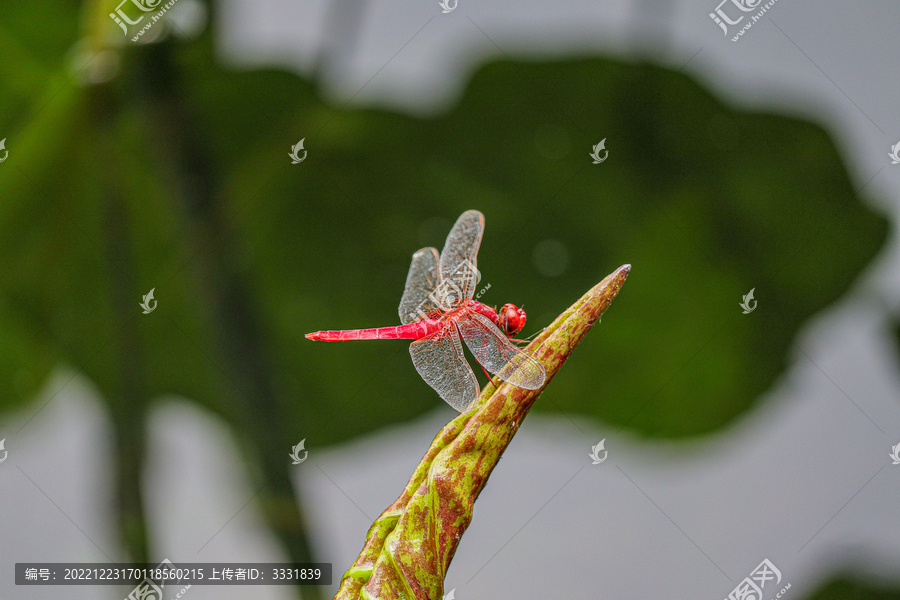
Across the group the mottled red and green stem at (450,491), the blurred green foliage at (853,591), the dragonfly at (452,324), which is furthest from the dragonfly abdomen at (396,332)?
the blurred green foliage at (853,591)

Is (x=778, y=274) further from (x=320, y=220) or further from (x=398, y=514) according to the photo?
(x=398, y=514)

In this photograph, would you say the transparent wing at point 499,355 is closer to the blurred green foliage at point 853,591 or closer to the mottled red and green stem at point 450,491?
the mottled red and green stem at point 450,491

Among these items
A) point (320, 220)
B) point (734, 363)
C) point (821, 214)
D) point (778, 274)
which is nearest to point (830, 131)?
point (821, 214)

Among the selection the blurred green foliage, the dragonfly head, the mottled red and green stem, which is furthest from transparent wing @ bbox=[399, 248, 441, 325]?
the blurred green foliage

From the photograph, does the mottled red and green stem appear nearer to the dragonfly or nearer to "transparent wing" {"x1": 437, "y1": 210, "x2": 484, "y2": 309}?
the dragonfly

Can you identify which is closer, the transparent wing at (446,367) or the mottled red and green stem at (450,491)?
the mottled red and green stem at (450,491)

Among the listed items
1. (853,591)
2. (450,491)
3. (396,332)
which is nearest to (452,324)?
(396,332)

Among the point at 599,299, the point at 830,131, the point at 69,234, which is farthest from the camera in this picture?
the point at 69,234
